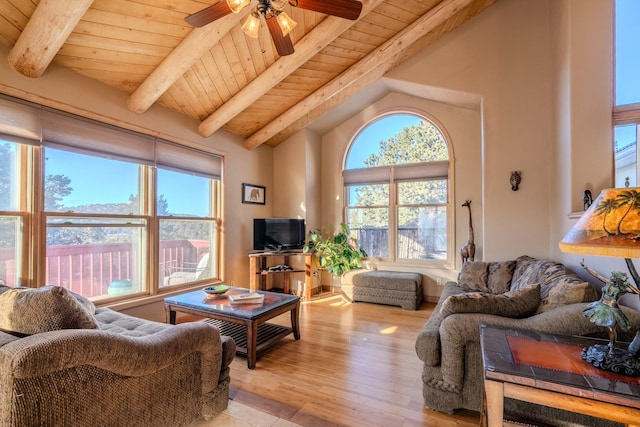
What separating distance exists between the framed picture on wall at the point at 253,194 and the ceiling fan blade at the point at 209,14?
2919mm

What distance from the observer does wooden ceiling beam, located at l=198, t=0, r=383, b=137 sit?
2.99 meters

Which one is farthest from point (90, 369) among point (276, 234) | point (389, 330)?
point (276, 234)

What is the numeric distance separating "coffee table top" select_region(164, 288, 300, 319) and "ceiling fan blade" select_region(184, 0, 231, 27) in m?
2.33

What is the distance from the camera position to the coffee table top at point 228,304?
2.57m

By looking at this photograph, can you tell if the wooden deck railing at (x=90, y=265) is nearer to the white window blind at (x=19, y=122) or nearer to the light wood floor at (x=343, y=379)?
the white window blind at (x=19, y=122)

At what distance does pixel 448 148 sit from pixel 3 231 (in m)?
5.30

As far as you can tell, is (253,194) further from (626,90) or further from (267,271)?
(626,90)

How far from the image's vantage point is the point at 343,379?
2.35m

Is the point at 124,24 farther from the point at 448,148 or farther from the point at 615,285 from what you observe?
the point at 448,148

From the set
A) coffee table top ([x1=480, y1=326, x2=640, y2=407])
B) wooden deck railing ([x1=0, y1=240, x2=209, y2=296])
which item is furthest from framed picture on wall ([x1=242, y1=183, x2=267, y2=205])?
coffee table top ([x1=480, y1=326, x2=640, y2=407])

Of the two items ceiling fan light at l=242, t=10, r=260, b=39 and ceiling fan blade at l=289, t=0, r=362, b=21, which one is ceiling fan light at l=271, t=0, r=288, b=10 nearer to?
ceiling fan blade at l=289, t=0, r=362, b=21

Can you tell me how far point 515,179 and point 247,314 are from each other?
350 cm

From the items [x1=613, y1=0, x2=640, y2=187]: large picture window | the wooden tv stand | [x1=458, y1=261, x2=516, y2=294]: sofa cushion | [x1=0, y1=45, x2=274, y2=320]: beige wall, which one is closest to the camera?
[x1=613, y1=0, x2=640, y2=187]: large picture window

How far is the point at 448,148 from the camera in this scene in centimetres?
454
